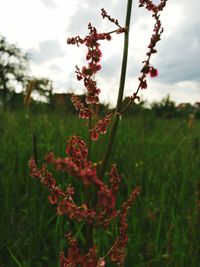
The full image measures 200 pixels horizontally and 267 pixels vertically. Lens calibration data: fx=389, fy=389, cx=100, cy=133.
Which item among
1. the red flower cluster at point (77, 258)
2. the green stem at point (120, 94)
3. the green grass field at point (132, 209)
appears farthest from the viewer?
the green grass field at point (132, 209)

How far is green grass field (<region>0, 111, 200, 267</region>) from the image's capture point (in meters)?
2.53

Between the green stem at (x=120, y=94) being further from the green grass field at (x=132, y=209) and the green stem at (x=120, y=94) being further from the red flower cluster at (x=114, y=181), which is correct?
the green grass field at (x=132, y=209)

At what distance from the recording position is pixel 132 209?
9.91ft

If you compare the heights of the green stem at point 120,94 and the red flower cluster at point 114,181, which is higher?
the green stem at point 120,94

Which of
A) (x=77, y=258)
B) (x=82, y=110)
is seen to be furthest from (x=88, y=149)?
(x=77, y=258)

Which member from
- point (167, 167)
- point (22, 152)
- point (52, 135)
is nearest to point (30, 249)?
point (22, 152)

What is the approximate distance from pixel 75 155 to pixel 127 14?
15.7 inches

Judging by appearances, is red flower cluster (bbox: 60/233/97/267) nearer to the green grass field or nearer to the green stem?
the green stem

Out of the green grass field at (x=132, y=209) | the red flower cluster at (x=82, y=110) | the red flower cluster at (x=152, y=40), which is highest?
the red flower cluster at (x=152, y=40)

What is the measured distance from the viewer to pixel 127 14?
40.8 inches

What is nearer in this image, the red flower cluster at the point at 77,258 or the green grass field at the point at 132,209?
the red flower cluster at the point at 77,258

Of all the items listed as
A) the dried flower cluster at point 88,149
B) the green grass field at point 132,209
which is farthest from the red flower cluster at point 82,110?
the green grass field at point 132,209

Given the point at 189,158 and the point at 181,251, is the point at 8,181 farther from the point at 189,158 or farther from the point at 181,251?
the point at 189,158

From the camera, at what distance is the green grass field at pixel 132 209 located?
253 cm
